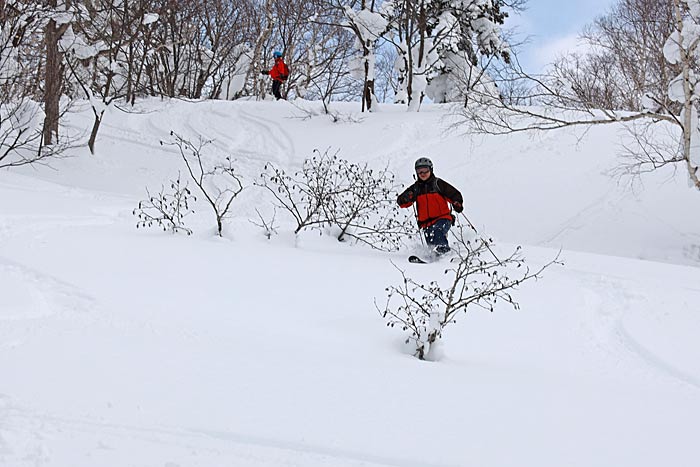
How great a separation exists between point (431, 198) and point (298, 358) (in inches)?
161

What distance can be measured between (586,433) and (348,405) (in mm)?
1068

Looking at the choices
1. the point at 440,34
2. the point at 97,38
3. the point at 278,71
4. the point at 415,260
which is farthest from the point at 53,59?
the point at 440,34

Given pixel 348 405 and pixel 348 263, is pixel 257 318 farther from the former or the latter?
pixel 348 263

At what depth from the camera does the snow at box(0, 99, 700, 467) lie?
7.80 feet

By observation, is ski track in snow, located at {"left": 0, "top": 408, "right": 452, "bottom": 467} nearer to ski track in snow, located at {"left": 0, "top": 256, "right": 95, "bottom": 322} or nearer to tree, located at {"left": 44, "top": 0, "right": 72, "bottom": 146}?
ski track in snow, located at {"left": 0, "top": 256, "right": 95, "bottom": 322}

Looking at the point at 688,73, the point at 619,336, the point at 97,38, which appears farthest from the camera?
the point at 97,38

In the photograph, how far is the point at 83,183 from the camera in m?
12.0

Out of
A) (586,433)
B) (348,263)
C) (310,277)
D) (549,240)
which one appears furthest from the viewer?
(549,240)

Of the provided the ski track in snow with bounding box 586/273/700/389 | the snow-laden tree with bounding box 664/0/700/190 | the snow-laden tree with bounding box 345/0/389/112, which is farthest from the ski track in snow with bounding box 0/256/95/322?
the snow-laden tree with bounding box 345/0/389/112

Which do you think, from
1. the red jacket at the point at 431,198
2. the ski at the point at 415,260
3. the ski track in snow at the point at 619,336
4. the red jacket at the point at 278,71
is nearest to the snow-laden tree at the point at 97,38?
the red jacket at the point at 278,71

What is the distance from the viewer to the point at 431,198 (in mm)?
7047

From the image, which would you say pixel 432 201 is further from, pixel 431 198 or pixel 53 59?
pixel 53 59

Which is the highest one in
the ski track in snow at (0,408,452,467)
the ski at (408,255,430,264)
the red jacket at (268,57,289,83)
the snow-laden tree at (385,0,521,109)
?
the snow-laden tree at (385,0,521,109)

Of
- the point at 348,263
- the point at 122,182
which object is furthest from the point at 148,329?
the point at 122,182
